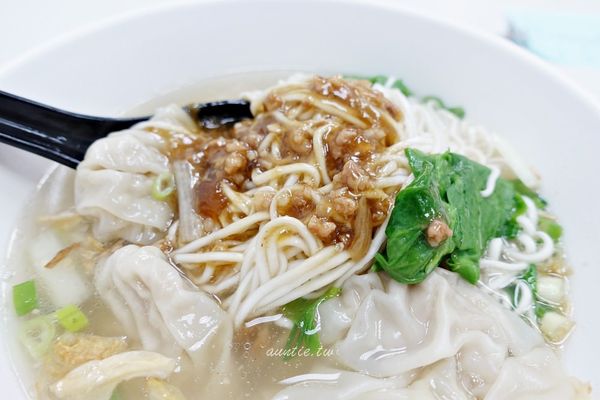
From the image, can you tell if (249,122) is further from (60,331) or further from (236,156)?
(60,331)

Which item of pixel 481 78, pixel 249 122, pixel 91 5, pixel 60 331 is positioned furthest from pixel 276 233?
pixel 91 5

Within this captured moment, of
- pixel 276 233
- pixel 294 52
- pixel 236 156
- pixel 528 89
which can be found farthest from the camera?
pixel 294 52

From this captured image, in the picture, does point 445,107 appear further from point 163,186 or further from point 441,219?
point 163,186

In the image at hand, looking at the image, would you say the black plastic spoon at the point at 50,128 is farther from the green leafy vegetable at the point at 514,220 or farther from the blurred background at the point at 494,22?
the green leafy vegetable at the point at 514,220

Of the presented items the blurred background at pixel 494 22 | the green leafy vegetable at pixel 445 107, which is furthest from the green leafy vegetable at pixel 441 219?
the blurred background at pixel 494 22

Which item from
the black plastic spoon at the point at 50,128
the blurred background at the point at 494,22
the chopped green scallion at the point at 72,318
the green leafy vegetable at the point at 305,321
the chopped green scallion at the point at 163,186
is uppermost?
A: the blurred background at the point at 494,22

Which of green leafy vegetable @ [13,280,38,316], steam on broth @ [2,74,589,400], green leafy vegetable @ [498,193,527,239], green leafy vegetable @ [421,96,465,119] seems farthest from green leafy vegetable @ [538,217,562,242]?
green leafy vegetable @ [13,280,38,316]

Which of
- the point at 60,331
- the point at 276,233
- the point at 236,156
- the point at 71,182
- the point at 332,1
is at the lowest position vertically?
the point at 60,331
